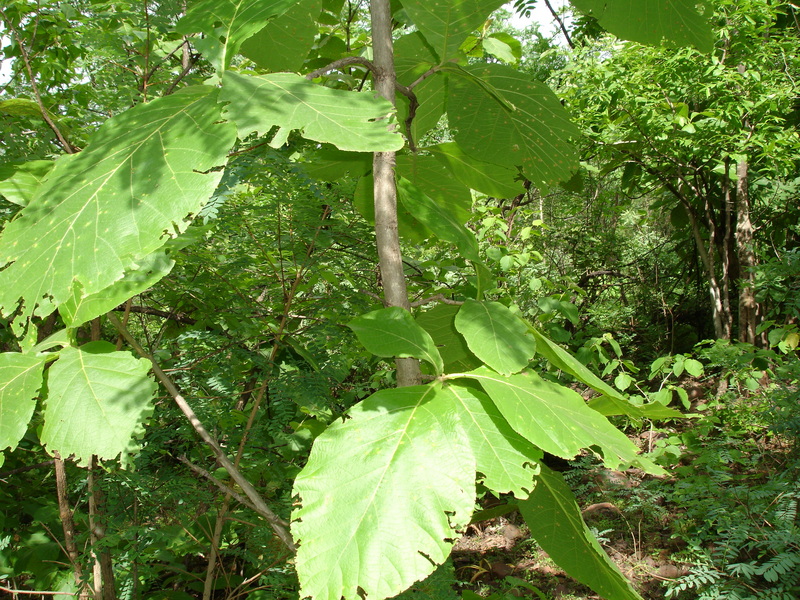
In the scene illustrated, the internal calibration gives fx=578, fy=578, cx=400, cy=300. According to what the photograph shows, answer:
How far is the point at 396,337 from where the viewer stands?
28.5 inches

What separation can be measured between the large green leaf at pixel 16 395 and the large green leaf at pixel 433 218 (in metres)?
0.50

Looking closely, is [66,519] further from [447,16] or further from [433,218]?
[447,16]

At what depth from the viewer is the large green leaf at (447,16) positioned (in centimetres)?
81

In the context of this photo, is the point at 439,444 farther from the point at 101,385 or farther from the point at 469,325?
the point at 101,385

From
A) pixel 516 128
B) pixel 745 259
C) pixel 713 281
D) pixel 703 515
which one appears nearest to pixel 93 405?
pixel 516 128

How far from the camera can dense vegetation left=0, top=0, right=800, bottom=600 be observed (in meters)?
0.57

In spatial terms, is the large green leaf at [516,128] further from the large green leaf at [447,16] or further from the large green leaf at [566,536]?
the large green leaf at [566,536]

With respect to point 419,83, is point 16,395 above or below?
below

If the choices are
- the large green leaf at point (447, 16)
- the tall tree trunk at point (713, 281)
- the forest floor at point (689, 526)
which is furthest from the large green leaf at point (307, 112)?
the tall tree trunk at point (713, 281)

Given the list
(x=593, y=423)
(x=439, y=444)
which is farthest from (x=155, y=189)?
(x=593, y=423)

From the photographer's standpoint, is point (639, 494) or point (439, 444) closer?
point (439, 444)

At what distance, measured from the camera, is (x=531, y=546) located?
3951mm

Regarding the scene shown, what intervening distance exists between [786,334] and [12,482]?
17.8ft

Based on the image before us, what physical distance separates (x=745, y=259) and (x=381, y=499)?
579cm
